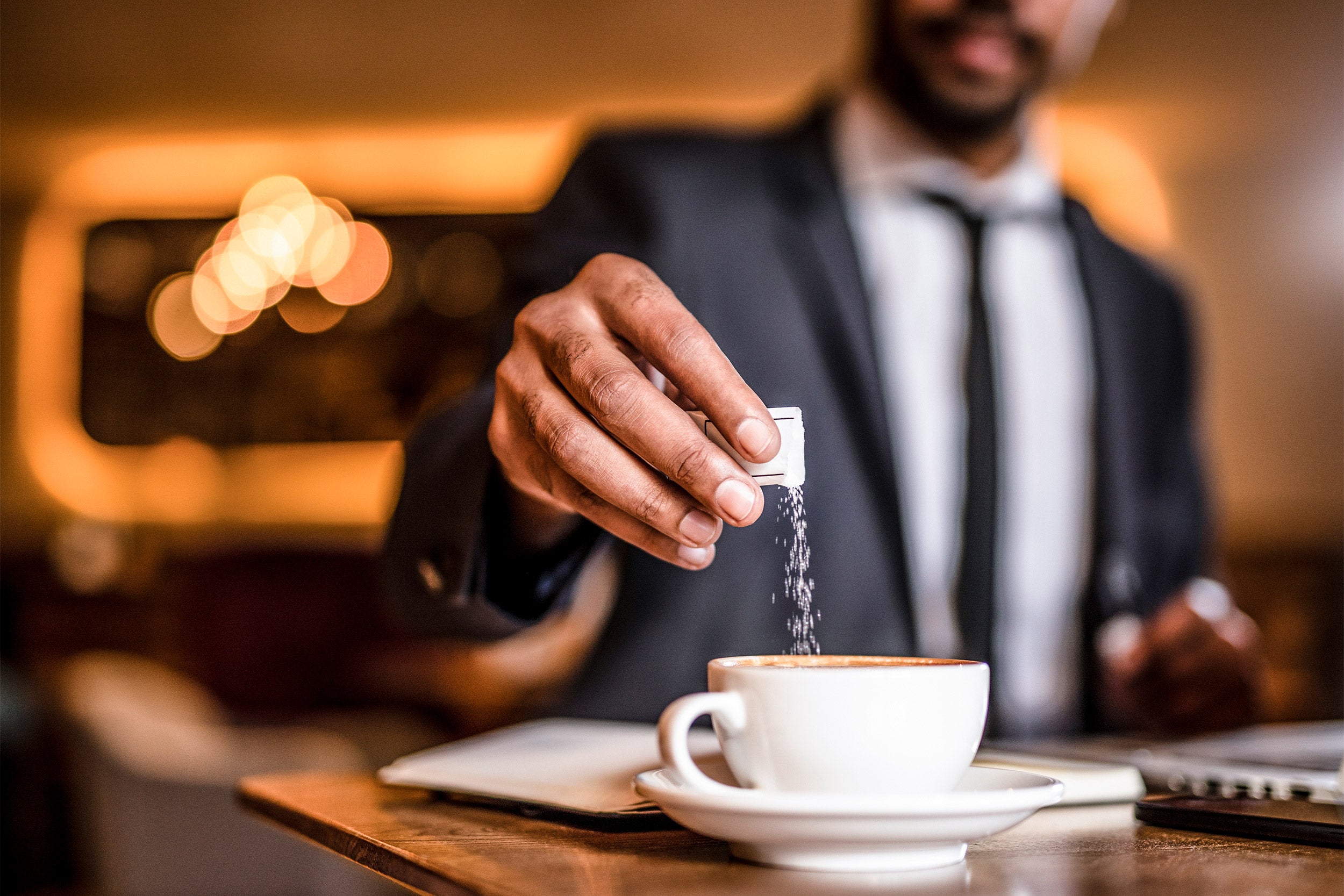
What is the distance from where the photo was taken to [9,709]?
3.46m

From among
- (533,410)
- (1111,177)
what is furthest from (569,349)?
(1111,177)

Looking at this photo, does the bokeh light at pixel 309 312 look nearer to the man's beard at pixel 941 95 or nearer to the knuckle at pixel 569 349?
the man's beard at pixel 941 95

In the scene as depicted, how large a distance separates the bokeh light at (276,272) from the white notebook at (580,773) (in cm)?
404

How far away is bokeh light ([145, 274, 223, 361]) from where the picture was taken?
15.2ft

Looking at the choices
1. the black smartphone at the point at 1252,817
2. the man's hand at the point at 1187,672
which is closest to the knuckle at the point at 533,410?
the black smartphone at the point at 1252,817

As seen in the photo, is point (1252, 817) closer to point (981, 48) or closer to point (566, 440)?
point (566, 440)

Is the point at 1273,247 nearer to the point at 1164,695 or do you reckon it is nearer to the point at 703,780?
the point at 1164,695

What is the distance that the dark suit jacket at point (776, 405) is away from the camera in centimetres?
82

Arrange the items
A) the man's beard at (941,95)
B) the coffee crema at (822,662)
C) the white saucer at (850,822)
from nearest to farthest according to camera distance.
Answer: the white saucer at (850,822) → the coffee crema at (822,662) → the man's beard at (941,95)

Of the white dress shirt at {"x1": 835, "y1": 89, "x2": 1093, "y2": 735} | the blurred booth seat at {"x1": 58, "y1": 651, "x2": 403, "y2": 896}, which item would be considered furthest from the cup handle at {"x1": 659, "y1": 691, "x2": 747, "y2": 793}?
the blurred booth seat at {"x1": 58, "y1": 651, "x2": 403, "y2": 896}

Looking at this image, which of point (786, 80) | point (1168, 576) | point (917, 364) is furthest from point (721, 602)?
point (786, 80)

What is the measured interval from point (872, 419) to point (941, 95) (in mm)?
571

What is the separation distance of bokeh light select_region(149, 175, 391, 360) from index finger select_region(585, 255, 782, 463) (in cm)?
421

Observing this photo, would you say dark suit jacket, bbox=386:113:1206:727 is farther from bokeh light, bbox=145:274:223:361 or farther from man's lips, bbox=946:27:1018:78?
bokeh light, bbox=145:274:223:361
